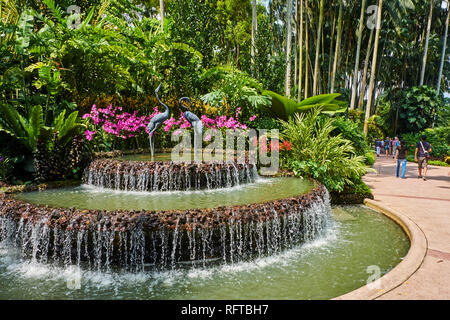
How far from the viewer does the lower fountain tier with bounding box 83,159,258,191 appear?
6164mm

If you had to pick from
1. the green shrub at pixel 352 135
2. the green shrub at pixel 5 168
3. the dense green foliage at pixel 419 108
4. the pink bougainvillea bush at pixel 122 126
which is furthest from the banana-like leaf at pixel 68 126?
the dense green foliage at pixel 419 108

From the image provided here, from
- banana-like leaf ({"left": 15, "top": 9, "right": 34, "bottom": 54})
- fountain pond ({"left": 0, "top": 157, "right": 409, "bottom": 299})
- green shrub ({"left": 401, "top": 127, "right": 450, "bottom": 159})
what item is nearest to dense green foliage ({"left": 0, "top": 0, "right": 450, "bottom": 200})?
banana-like leaf ({"left": 15, "top": 9, "right": 34, "bottom": 54})

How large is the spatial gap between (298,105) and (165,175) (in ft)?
20.9

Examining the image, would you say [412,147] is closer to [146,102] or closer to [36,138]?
[146,102]

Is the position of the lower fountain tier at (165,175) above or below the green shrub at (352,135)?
below

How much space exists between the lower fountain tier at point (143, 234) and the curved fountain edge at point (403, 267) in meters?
1.57

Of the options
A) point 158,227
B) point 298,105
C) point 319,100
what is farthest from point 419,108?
point 158,227

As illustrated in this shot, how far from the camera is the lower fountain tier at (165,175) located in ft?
20.2

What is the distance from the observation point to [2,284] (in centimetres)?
357

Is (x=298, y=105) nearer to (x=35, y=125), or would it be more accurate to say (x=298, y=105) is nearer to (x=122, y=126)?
(x=122, y=126)

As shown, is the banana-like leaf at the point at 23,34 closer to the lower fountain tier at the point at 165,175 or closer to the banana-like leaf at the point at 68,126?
the banana-like leaf at the point at 68,126

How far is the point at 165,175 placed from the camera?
6.14 metres

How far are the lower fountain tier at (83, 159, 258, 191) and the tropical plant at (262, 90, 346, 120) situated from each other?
459cm
